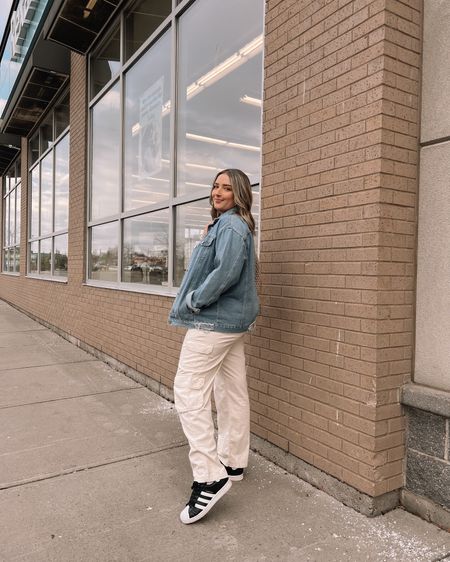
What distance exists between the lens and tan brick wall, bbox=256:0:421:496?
2350 mm

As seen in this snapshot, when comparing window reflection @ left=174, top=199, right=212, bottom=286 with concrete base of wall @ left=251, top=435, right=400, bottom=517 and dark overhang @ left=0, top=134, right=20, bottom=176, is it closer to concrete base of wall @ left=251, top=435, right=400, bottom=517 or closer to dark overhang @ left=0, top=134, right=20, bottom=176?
concrete base of wall @ left=251, top=435, right=400, bottom=517

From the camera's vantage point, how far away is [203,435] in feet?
7.80

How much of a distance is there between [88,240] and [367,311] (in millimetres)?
5513

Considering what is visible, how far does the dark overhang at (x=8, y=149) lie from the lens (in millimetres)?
12141

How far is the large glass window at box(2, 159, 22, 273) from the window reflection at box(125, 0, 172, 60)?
27.8 ft

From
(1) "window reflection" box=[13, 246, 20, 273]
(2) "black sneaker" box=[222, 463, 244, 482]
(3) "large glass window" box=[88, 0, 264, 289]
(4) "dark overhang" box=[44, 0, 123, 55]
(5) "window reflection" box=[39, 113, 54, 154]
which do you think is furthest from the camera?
(1) "window reflection" box=[13, 246, 20, 273]

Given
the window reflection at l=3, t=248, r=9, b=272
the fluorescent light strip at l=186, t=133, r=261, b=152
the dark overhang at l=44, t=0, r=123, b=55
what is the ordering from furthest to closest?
the window reflection at l=3, t=248, r=9, b=272 → the dark overhang at l=44, t=0, r=123, b=55 → the fluorescent light strip at l=186, t=133, r=261, b=152

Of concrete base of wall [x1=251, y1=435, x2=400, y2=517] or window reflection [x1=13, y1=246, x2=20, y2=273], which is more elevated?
window reflection [x1=13, y1=246, x2=20, y2=273]

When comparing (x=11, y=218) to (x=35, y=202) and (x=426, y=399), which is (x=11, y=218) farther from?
(x=426, y=399)

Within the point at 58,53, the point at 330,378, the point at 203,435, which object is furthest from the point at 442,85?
the point at 58,53

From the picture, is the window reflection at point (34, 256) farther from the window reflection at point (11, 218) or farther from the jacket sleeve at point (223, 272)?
the jacket sleeve at point (223, 272)

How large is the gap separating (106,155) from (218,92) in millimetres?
2698

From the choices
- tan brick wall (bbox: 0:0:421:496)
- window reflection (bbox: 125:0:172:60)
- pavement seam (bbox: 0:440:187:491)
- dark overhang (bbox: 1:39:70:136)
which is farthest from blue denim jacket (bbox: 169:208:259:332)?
dark overhang (bbox: 1:39:70:136)

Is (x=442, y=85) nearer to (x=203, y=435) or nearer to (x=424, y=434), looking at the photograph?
(x=424, y=434)
